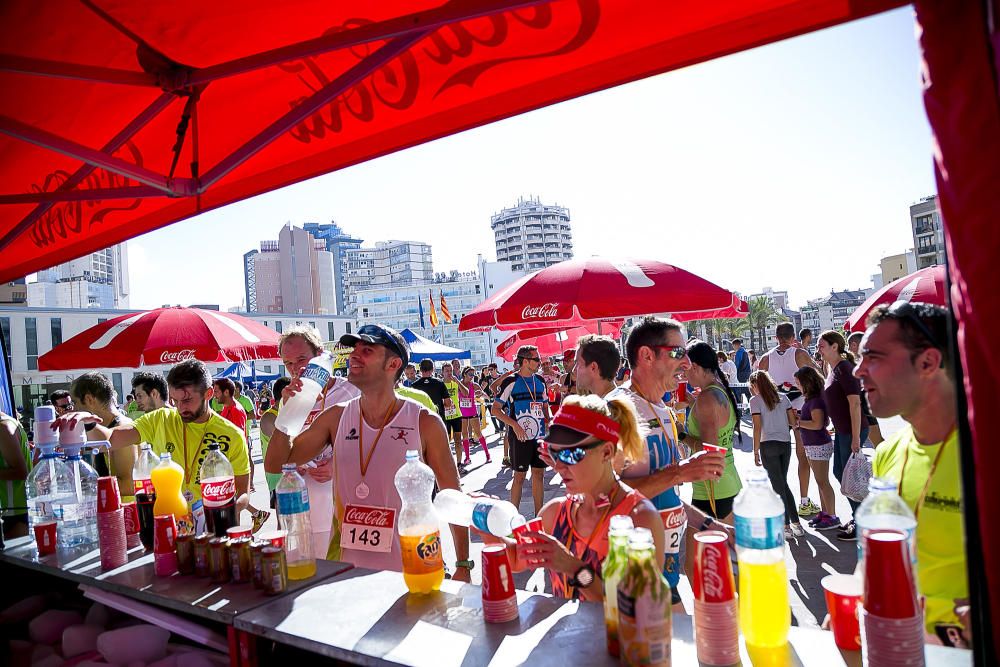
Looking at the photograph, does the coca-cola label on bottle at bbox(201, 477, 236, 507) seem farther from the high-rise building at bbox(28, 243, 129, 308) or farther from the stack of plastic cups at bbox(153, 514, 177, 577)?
the high-rise building at bbox(28, 243, 129, 308)

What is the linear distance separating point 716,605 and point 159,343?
6.67 m

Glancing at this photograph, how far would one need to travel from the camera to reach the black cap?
3348mm

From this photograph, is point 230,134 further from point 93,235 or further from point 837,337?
point 837,337

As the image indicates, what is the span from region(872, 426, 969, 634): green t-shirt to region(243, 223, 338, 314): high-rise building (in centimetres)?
14161

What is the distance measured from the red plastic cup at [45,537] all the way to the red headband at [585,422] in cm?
248

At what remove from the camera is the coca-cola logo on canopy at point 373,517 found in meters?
3.09

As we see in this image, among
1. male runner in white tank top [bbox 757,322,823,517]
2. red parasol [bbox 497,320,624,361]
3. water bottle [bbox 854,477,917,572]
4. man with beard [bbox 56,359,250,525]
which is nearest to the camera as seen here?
water bottle [bbox 854,477,917,572]

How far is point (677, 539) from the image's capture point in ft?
11.3

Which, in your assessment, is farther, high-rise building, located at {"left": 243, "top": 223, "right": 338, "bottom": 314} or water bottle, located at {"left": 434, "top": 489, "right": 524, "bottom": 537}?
high-rise building, located at {"left": 243, "top": 223, "right": 338, "bottom": 314}

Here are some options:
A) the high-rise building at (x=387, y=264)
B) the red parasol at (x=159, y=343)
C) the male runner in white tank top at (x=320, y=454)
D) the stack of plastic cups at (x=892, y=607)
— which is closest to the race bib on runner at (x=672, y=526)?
the stack of plastic cups at (x=892, y=607)

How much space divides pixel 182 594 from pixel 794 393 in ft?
30.0

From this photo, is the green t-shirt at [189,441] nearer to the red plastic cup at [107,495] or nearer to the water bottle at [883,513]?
the red plastic cup at [107,495]

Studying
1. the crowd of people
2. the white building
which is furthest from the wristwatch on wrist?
the white building

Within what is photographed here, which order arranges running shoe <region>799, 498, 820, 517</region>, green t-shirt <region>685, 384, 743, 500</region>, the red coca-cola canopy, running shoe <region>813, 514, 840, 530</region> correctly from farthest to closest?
running shoe <region>799, 498, 820, 517</region> < running shoe <region>813, 514, 840, 530</region> < green t-shirt <region>685, 384, 743, 500</region> < the red coca-cola canopy
